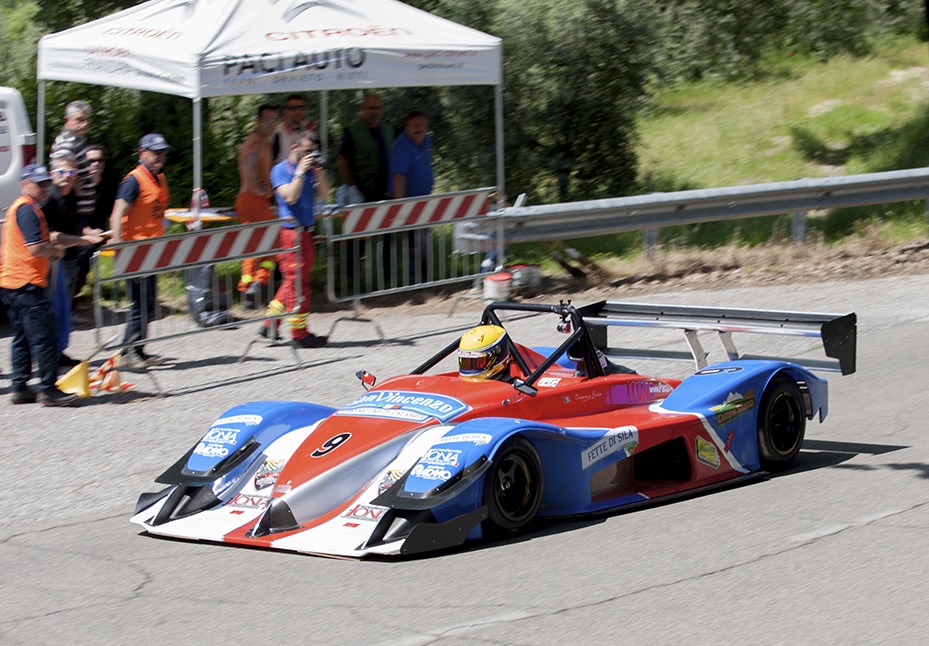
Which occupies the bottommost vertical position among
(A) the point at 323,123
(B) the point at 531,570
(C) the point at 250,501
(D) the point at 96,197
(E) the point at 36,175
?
(B) the point at 531,570

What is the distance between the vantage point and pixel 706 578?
19.4 ft

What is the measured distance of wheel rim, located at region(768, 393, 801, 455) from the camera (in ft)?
26.7

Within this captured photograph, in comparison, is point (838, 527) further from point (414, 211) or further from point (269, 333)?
point (414, 211)

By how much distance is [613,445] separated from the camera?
725cm

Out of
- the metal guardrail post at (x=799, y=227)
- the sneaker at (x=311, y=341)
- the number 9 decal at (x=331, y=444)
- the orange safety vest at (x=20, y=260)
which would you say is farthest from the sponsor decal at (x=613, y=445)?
the metal guardrail post at (x=799, y=227)

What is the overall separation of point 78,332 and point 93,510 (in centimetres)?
573

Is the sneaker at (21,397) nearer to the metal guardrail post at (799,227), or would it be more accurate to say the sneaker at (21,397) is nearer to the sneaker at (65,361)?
the sneaker at (65,361)

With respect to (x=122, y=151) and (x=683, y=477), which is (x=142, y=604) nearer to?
(x=683, y=477)

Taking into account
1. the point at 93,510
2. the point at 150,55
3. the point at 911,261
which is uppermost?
the point at 150,55

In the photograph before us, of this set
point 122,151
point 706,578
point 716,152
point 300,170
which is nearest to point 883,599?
point 706,578

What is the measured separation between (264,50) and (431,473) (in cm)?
719

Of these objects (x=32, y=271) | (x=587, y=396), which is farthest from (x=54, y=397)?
(x=587, y=396)

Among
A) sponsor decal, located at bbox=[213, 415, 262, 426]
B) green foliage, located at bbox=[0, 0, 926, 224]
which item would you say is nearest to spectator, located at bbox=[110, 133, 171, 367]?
sponsor decal, located at bbox=[213, 415, 262, 426]

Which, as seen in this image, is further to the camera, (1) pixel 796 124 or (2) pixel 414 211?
(1) pixel 796 124
